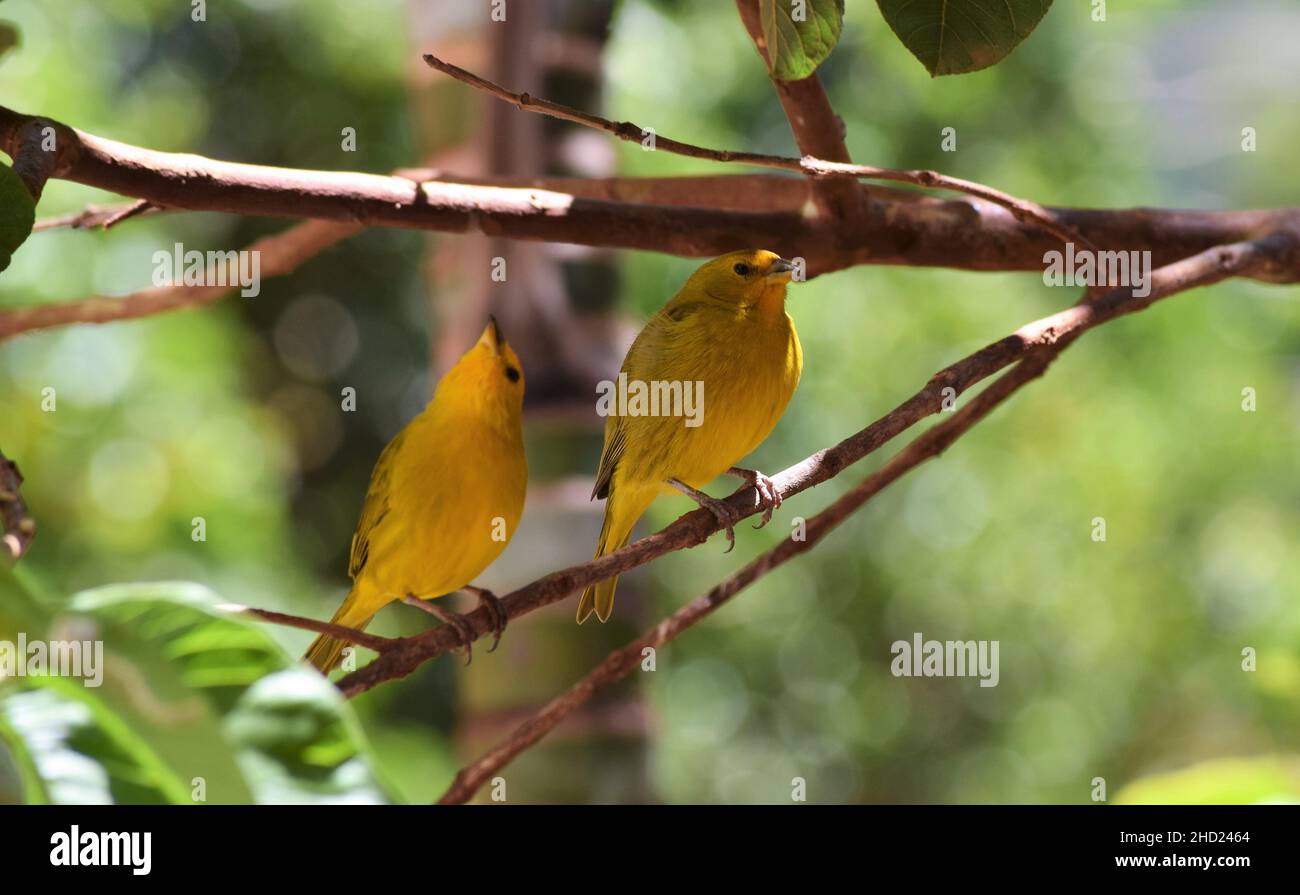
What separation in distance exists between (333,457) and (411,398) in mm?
840

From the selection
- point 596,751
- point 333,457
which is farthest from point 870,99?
point 596,751

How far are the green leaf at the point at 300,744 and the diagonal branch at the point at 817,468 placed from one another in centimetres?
40

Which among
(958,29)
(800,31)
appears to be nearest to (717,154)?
(800,31)

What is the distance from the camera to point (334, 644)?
187 centimetres

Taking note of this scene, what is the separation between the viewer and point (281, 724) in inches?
28.2

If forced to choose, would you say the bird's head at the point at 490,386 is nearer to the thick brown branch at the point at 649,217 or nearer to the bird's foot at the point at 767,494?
the thick brown branch at the point at 649,217

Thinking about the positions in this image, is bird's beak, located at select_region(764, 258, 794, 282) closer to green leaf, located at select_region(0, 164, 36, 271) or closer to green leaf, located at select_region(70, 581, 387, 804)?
green leaf, located at select_region(0, 164, 36, 271)

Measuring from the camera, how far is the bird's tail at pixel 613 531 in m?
1.83

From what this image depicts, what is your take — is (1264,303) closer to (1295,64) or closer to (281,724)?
(1295,64)

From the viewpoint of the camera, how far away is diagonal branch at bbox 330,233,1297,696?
117 centimetres

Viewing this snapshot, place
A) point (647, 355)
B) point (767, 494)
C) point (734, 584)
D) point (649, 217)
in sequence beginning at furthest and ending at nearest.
→ point (647, 355)
point (734, 584)
point (649, 217)
point (767, 494)

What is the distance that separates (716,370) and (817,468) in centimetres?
44

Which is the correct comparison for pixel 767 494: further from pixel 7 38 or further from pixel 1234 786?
pixel 7 38


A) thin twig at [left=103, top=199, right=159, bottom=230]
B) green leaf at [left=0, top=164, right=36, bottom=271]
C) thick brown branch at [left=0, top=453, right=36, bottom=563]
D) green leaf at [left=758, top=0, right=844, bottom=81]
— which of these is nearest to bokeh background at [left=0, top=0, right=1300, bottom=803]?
thin twig at [left=103, top=199, right=159, bottom=230]
